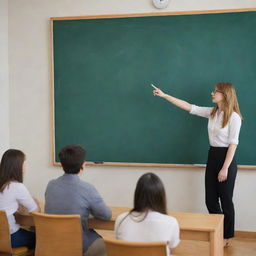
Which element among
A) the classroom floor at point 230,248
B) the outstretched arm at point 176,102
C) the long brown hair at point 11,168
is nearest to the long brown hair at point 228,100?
the outstretched arm at point 176,102

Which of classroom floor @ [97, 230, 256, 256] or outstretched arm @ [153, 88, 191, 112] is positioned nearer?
classroom floor @ [97, 230, 256, 256]

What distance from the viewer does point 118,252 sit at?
251cm

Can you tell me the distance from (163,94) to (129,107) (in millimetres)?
552

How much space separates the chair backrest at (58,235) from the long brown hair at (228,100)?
2.31m

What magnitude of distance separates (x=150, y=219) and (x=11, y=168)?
4.33 feet

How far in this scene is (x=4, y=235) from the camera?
3254 mm

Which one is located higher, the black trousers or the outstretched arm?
the outstretched arm

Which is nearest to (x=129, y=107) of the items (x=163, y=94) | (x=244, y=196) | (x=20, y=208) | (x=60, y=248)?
(x=163, y=94)

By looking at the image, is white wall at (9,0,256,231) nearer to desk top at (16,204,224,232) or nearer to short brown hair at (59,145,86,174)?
desk top at (16,204,224,232)

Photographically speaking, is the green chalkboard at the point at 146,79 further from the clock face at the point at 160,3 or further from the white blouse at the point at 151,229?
the white blouse at the point at 151,229

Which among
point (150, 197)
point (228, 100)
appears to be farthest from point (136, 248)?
point (228, 100)

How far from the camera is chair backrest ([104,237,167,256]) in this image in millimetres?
2434

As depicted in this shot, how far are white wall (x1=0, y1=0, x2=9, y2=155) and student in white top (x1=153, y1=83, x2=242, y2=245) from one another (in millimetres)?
2521

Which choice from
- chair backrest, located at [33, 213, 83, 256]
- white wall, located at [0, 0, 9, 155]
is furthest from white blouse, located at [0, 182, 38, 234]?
white wall, located at [0, 0, 9, 155]
